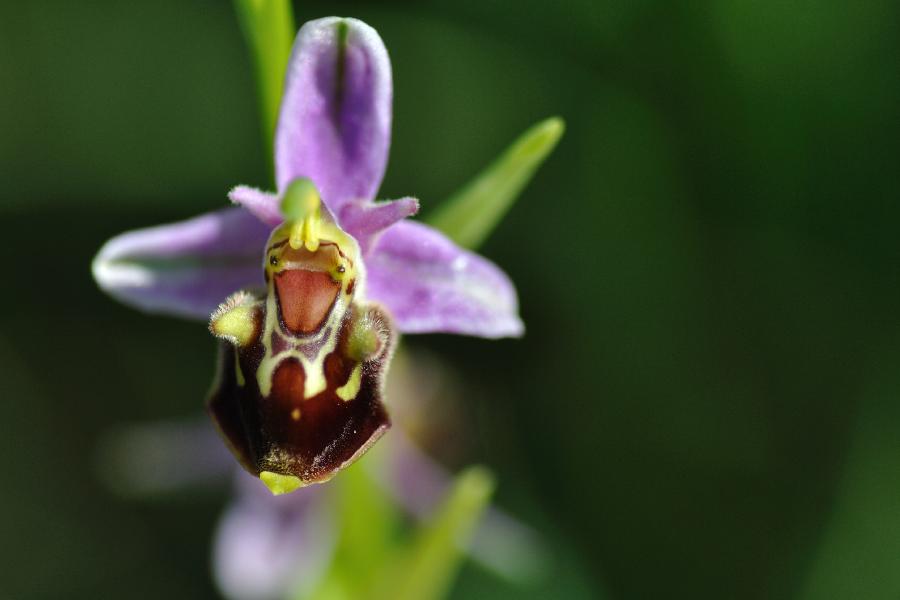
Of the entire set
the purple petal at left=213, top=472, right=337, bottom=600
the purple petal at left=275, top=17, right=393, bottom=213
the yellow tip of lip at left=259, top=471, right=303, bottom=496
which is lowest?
the purple petal at left=213, top=472, right=337, bottom=600

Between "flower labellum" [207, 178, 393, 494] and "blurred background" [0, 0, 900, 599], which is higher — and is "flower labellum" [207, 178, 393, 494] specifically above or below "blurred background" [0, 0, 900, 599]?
above

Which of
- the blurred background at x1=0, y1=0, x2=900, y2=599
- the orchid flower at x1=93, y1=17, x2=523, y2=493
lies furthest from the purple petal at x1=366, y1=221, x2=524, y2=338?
the blurred background at x1=0, y1=0, x2=900, y2=599

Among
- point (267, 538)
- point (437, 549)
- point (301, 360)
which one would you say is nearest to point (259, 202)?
point (301, 360)

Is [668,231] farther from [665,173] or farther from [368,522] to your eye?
[368,522]

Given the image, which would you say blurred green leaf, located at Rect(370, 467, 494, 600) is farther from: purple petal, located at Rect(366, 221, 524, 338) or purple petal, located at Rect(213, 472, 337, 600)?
purple petal, located at Rect(366, 221, 524, 338)

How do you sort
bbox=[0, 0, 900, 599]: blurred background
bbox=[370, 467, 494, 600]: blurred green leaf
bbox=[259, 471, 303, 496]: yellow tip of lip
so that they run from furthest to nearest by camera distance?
bbox=[0, 0, 900, 599]: blurred background
bbox=[370, 467, 494, 600]: blurred green leaf
bbox=[259, 471, 303, 496]: yellow tip of lip

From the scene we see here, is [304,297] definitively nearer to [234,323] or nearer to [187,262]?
[234,323]

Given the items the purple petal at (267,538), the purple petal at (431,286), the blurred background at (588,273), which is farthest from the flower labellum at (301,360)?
the blurred background at (588,273)

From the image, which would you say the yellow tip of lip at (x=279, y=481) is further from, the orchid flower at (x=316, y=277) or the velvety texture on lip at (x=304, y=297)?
the velvety texture on lip at (x=304, y=297)

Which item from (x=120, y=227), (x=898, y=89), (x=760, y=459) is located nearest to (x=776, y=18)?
(x=898, y=89)
